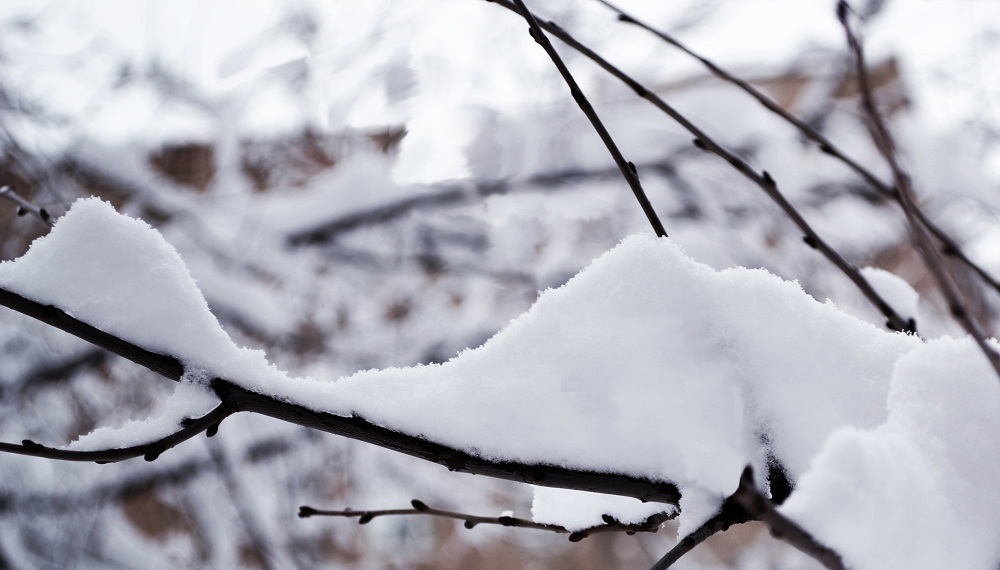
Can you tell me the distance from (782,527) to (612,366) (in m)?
0.20

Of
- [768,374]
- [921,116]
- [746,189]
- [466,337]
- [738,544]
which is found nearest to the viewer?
[768,374]

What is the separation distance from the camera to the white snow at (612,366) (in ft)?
1.37

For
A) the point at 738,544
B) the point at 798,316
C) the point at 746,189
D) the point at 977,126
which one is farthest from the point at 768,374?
the point at 738,544

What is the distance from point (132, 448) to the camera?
0.41 m

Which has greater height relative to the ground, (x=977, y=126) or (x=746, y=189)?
(x=977, y=126)

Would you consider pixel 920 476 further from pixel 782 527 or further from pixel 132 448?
pixel 132 448

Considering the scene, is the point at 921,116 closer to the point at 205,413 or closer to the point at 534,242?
the point at 534,242

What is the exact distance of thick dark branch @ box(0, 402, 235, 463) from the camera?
402 millimetres

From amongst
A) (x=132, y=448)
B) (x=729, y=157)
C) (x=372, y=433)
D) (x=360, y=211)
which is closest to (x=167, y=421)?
(x=132, y=448)

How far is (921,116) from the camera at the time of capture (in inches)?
82.5

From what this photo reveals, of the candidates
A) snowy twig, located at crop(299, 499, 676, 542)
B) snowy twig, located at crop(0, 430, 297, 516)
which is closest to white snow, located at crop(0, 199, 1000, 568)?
snowy twig, located at crop(299, 499, 676, 542)

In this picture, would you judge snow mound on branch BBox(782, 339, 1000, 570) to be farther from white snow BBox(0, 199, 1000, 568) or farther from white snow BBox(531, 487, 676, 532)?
white snow BBox(531, 487, 676, 532)

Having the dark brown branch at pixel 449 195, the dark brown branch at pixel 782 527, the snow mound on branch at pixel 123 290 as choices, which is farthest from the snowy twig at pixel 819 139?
the dark brown branch at pixel 449 195

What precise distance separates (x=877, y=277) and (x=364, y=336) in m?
2.08
